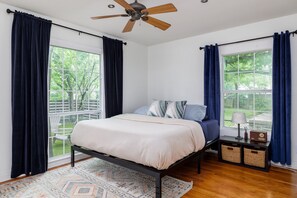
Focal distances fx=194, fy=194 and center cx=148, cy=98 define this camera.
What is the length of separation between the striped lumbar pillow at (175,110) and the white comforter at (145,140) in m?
0.50

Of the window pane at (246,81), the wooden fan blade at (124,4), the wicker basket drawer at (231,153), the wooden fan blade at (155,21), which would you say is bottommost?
the wicker basket drawer at (231,153)

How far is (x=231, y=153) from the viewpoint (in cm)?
337

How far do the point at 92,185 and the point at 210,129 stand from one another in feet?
6.80

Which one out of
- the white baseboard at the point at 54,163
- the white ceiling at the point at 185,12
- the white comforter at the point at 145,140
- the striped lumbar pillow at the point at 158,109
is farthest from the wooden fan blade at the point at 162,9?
the white baseboard at the point at 54,163

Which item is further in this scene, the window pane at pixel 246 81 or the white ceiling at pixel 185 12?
the window pane at pixel 246 81

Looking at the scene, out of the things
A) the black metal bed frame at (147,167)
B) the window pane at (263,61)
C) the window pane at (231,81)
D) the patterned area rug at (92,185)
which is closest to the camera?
the black metal bed frame at (147,167)

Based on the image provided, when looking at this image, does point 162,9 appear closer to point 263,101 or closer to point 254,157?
point 263,101

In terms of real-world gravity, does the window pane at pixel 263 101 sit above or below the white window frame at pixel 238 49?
below

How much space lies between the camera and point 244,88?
12.0 feet

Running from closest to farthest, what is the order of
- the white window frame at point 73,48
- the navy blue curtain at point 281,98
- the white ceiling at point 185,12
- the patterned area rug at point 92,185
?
the patterned area rug at point 92,185 → the white ceiling at point 185,12 → the navy blue curtain at point 281,98 → the white window frame at point 73,48

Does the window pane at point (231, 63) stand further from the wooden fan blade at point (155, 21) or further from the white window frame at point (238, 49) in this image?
the wooden fan blade at point (155, 21)

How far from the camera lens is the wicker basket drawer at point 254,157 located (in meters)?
3.07

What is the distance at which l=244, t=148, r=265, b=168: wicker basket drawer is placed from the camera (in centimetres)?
307

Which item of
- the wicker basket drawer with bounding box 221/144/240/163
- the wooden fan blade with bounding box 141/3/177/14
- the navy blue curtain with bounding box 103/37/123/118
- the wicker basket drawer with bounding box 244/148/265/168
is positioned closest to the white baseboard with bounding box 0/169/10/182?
the navy blue curtain with bounding box 103/37/123/118
